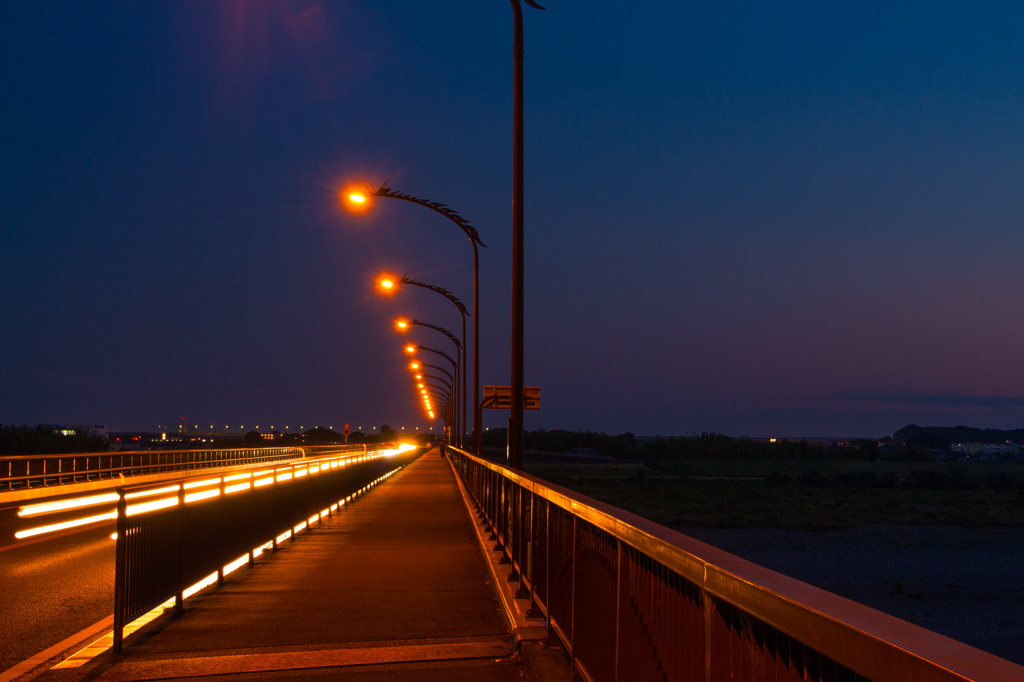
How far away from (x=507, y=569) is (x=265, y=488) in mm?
4603

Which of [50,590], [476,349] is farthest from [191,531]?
[476,349]

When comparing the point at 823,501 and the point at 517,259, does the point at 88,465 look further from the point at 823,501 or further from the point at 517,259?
the point at 823,501

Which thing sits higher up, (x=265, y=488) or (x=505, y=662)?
(x=265, y=488)

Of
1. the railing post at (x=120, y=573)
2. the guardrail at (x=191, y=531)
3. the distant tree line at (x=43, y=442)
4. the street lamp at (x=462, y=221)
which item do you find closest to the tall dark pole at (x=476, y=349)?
the street lamp at (x=462, y=221)

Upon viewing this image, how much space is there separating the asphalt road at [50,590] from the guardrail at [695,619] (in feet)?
16.1

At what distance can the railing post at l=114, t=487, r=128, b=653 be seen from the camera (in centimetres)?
800

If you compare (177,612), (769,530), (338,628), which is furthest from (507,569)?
(769,530)

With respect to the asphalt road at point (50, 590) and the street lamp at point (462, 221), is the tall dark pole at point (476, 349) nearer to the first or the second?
the street lamp at point (462, 221)

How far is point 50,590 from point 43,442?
6018cm

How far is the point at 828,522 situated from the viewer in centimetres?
5231

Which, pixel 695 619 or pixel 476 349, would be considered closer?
pixel 695 619

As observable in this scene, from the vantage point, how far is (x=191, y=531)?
10.1m

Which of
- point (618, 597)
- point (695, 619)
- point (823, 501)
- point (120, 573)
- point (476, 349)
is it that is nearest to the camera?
point (695, 619)

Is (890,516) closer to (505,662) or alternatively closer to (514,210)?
(514,210)
